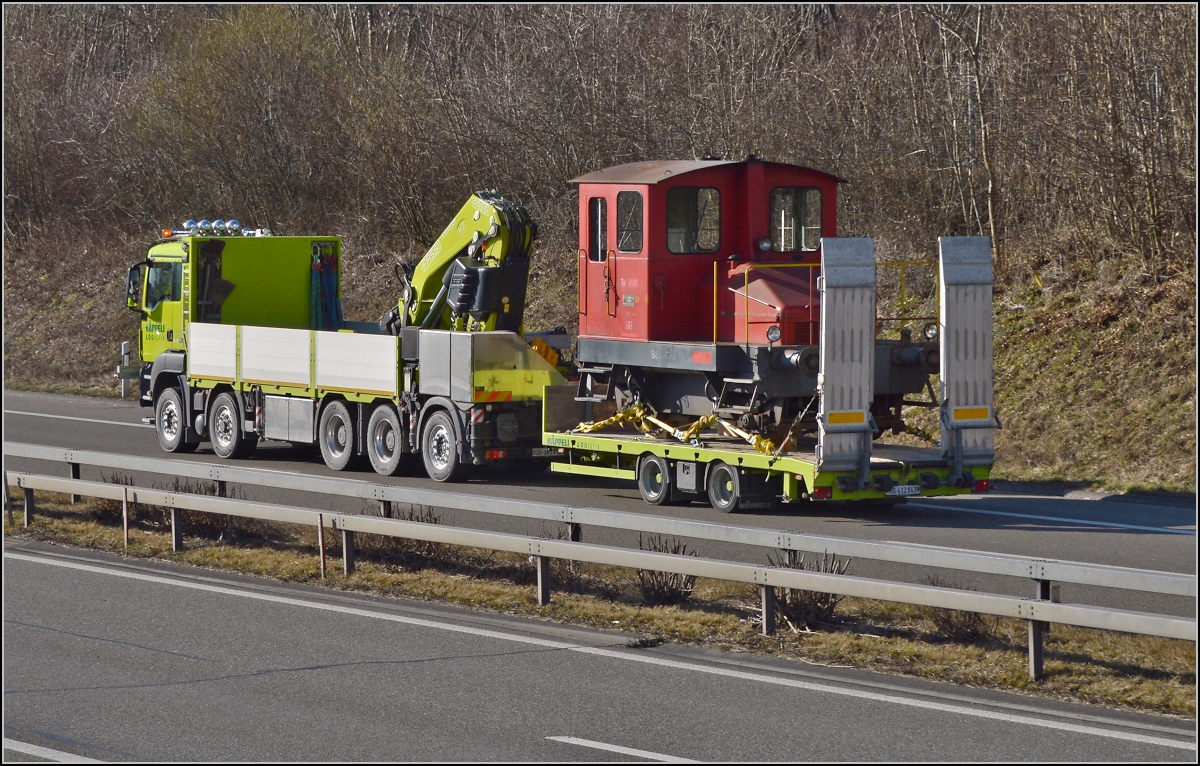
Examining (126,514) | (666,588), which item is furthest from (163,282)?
(666,588)

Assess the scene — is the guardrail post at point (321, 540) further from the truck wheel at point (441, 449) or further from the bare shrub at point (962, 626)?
the truck wheel at point (441, 449)

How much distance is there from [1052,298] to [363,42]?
70.3 feet

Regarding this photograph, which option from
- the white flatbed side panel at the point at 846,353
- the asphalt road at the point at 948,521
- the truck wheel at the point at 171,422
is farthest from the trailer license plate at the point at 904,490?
the truck wheel at the point at 171,422

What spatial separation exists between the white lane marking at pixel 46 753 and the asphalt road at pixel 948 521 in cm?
633

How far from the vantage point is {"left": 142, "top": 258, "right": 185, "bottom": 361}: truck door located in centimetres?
2095

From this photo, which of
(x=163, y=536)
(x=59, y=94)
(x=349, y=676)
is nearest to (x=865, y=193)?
(x=163, y=536)

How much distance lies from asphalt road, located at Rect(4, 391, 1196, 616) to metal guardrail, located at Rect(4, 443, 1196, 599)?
50.4 inches

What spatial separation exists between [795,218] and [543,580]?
715 centimetres

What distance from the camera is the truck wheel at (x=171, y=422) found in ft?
68.2

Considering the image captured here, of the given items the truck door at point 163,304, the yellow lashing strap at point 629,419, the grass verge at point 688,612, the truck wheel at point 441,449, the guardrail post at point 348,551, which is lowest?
the grass verge at point 688,612

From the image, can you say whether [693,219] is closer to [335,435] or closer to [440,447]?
[440,447]

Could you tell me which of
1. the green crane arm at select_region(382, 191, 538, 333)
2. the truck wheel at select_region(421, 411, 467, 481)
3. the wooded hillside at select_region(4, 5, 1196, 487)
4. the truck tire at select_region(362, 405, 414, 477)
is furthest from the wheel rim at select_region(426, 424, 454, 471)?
the wooded hillside at select_region(4, 5, 1196, 487)

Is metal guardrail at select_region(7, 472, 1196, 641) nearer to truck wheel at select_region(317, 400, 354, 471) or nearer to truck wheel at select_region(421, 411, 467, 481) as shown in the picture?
truck wheel at select_region(421, 411, 467, 481)

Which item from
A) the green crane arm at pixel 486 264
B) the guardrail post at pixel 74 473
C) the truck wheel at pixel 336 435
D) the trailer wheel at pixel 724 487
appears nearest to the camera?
the guardrail post at pixel 74 473
